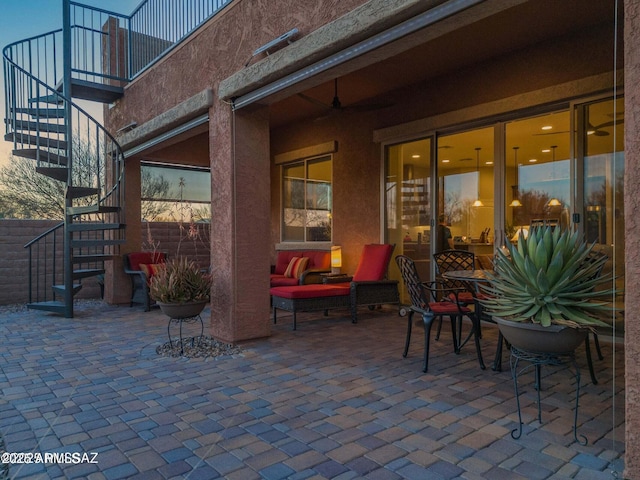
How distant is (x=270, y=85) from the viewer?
402 cm

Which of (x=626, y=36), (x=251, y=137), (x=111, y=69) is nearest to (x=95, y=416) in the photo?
(x=251, y=137)

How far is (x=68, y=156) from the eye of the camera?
604cm

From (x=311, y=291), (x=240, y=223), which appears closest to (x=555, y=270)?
(x=240, y=223)

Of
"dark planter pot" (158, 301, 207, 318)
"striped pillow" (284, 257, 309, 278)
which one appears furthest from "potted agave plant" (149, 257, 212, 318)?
"striped pillow" (284, 257, 309, 278)

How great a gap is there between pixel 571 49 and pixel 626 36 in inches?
131

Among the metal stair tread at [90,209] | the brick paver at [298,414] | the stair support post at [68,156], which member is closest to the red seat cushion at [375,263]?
the brick paver at [298,414]

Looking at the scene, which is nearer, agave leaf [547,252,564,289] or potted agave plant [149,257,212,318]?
agave leaf [547,252,564,289]

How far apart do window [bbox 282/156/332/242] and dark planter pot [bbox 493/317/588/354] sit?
5.84 m

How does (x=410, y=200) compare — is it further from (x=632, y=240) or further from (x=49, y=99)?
(x=49, y=99)

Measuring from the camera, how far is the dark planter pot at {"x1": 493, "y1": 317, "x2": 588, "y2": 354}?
222cm

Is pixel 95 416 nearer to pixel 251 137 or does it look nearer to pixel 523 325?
pixel 523 325

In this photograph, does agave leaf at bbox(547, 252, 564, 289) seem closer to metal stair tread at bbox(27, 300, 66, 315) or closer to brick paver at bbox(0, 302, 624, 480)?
brick paver at bbox(0, 302, 624, 480)

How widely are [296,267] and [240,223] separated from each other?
2886 mm

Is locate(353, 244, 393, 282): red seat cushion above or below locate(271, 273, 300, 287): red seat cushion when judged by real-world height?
above
